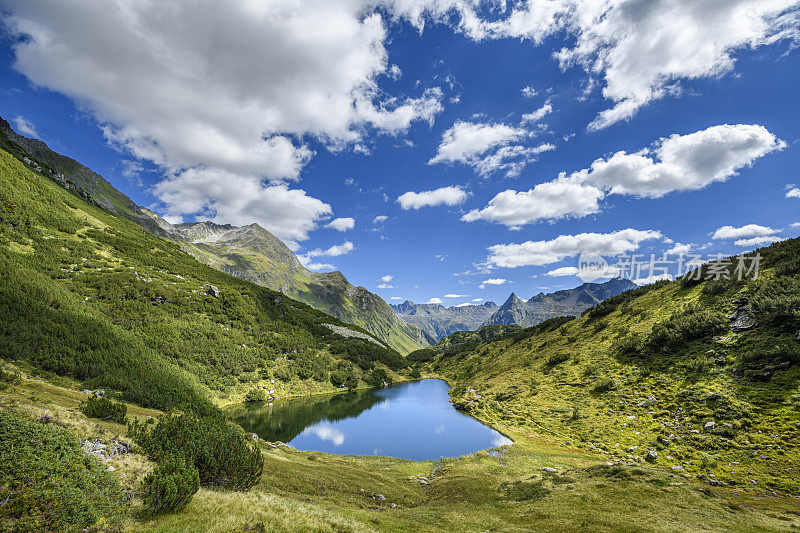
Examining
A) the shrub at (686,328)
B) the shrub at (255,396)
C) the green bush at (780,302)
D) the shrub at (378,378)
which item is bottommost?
the shrub at (378,378)

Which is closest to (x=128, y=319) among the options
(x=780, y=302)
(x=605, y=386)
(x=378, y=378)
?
(x=378, y=378)

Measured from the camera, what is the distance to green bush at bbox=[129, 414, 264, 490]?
13.1 meters

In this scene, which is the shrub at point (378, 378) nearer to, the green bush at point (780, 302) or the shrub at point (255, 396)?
the shrub at point (255, 396)

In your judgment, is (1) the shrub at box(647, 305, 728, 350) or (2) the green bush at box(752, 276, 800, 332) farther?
(1) the shrub at box(647, 305, 728, 350)

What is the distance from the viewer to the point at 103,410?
50.4 feet

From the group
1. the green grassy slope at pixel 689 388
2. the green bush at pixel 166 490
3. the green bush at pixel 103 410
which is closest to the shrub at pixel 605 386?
the green grassy slope at pixel 689 388

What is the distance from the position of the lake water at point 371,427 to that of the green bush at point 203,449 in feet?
108

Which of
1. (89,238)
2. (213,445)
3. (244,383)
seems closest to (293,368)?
(244,383)

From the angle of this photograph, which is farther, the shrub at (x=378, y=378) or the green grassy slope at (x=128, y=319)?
the shrub at (x=378, y=378)

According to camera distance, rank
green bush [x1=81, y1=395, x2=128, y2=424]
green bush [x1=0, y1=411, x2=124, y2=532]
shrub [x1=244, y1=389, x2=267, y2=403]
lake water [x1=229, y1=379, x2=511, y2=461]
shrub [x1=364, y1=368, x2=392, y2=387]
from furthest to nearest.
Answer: shrub [x1=364, y1=368, x2=392, y2=387], shrub [x1=244, y1=389, x2=267, y2=403], lake water [x1=229, y1=379, x2=511, y2=461], green bush [x1=81, y1=395, x2=128, y2=424], green bush [x1=0, y1=411, x2=124, y2=532]

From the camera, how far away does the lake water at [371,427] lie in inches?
1747

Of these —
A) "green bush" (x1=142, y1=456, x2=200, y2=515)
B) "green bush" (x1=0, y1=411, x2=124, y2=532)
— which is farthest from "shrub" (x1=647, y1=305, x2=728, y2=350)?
"green bush" (x1=0, y1=411, x2=124, y2=532)

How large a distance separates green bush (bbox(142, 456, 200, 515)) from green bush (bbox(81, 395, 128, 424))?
27.6 feet

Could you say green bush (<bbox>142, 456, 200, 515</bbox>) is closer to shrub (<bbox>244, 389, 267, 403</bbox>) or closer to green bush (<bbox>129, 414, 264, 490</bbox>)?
green bush (<bbox>129, 414, 264, 490</bbox>)
